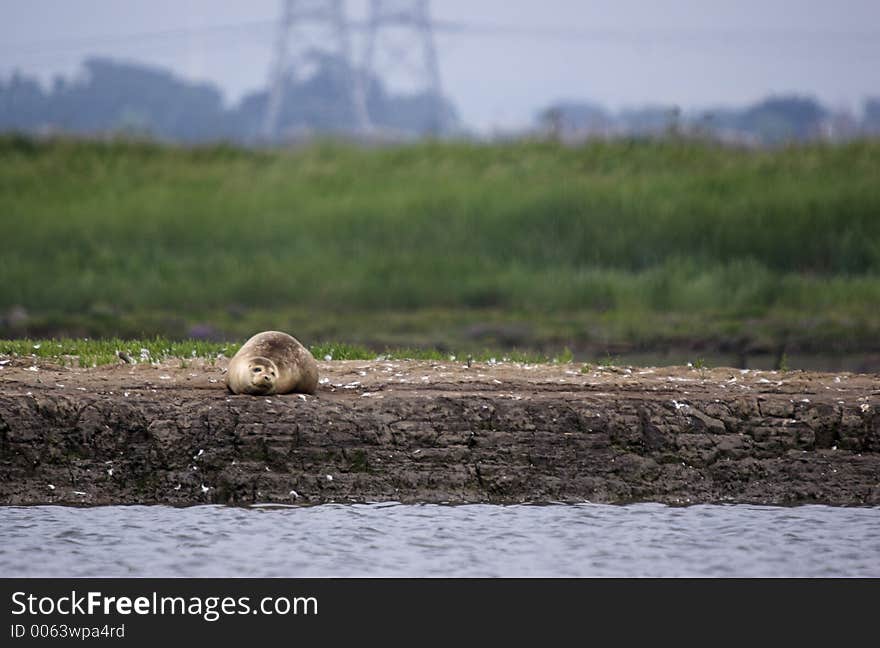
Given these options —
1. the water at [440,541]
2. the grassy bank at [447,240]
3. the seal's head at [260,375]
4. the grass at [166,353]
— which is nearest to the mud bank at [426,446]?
the seal's head at [260,375]

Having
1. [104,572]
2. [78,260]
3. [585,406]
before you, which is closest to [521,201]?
[78,260]

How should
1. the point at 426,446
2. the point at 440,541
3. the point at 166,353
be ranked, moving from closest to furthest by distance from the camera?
the point at 440,541
the point at 426,446
the point at 166,353

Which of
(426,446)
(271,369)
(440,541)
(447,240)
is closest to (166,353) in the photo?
(271,369)

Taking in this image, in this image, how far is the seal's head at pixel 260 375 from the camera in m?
13.2

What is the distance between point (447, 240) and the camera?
23.9 m

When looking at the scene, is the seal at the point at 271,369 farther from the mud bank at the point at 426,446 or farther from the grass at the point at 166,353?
the grass at the point at 166,353

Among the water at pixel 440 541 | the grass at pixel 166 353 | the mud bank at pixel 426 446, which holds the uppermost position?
the grass at pixel 166 353

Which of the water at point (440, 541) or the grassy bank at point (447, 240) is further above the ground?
the grassy bank at point (447, 240)

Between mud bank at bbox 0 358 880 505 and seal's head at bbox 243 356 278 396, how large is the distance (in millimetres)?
125

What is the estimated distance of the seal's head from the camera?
13188mm

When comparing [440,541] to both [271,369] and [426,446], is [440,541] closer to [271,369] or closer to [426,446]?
[426,446]

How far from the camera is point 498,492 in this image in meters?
12.7

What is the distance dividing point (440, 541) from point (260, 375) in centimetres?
272

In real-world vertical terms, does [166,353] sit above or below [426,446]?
above
